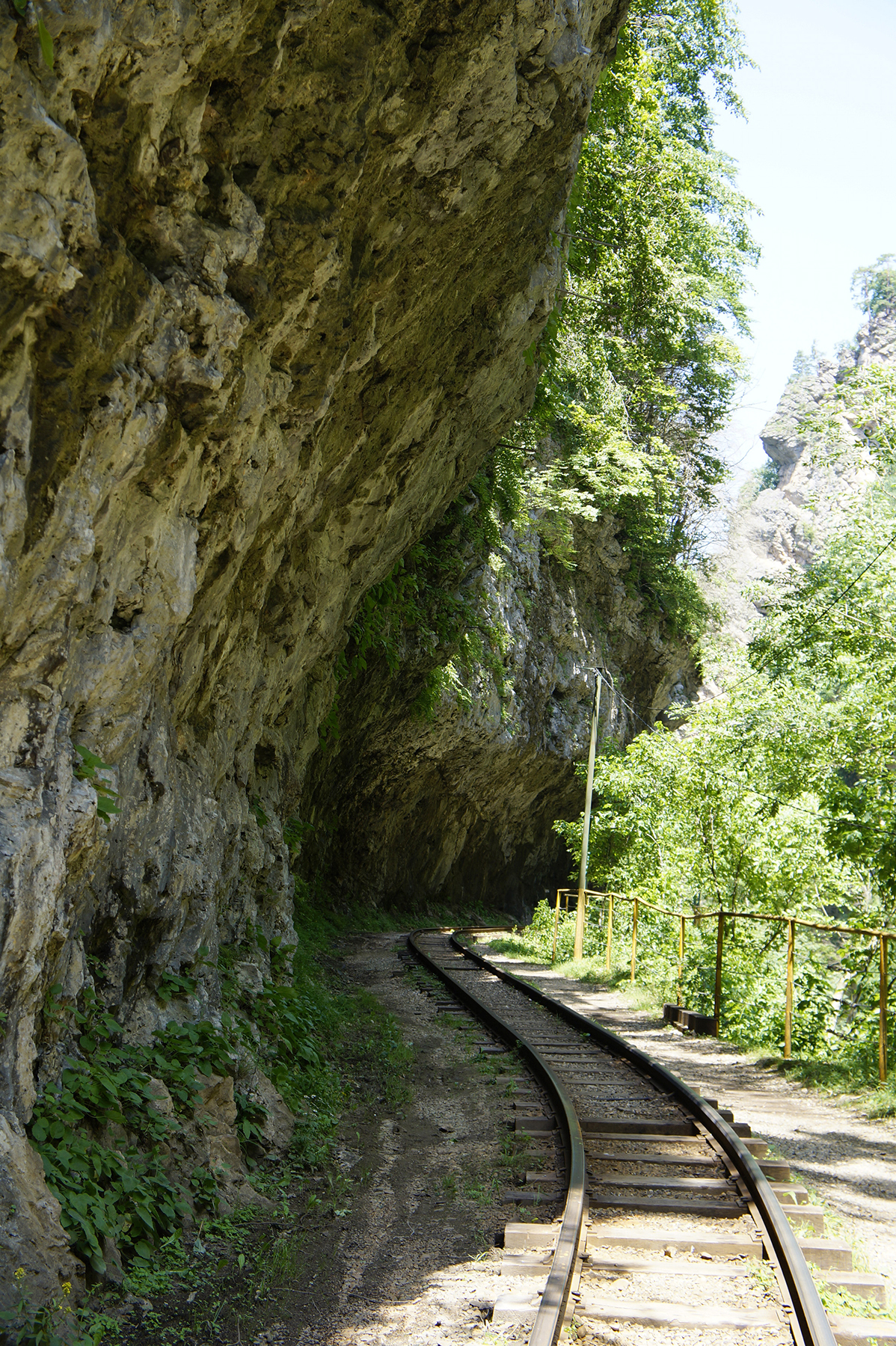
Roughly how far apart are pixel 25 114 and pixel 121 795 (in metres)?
3.46

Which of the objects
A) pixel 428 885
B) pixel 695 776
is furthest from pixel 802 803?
pixel 428 885

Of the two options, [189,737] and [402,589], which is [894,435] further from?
[189,737]

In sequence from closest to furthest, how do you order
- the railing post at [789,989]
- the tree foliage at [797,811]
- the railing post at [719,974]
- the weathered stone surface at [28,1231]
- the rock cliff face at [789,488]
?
the weathered stone surface at [28,1231] → the railing post at [789,989] → the railing post at [719,974] → the tree foliage at [797,811] → the rock cliff face at [789,488]

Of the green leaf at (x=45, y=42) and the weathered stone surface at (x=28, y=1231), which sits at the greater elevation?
the green leaf at (x=45, y=42)

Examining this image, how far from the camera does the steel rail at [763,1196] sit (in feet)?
13.1

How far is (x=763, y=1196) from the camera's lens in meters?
5.32

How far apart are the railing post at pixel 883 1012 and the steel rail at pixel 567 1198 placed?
2960 mm

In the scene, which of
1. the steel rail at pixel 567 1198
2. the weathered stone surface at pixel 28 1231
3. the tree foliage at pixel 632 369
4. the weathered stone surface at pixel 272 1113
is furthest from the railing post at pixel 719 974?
the weathered stone surface at pixel 28 1231

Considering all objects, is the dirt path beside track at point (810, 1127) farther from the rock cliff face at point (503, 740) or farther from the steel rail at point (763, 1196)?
the rock cliff face at point (503, 740)

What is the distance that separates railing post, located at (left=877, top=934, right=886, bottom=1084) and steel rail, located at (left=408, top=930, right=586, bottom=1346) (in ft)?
9.71

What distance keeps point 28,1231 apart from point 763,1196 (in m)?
3.80

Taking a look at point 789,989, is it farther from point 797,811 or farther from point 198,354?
point 198,354

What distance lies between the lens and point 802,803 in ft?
62.5

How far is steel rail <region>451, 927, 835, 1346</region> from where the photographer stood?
3.99m
